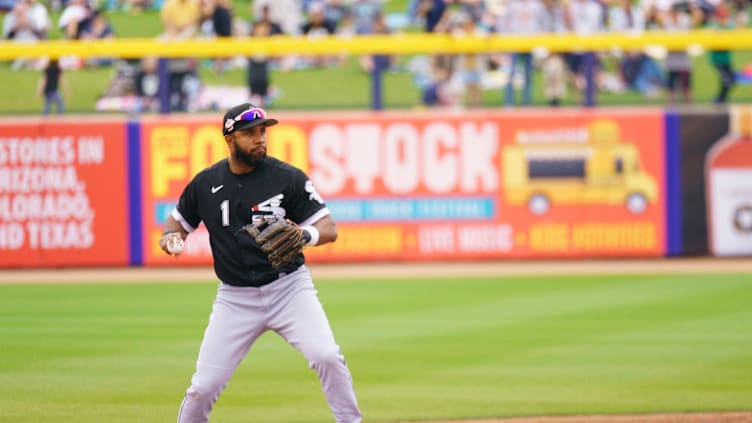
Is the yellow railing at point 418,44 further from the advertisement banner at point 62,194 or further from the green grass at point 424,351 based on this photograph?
the green grass at point 424,351

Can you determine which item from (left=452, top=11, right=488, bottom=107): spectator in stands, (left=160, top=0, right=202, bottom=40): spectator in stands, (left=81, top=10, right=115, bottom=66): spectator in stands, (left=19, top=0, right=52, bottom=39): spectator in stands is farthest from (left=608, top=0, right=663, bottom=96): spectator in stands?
(left=19, top=0, right=52, bottom=39): spectator in stands

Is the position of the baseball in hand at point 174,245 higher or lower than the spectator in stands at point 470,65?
lower

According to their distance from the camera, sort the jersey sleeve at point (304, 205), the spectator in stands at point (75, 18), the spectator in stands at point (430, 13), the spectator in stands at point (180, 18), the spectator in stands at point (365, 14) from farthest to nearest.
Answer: the spectator in stands at point (365, 14) < the spectator in stands at point (430, 13) < the spectator in stands at point (180, 18) < the spectator in stands at point (75, 18) < the jersey sleeve at point (304, 205)

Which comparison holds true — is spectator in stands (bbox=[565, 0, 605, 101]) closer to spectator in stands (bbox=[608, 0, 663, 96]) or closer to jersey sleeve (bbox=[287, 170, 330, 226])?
spectator in stands (bbox=[608, 0, 663, 96])

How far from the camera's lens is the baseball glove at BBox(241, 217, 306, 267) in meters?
6.56

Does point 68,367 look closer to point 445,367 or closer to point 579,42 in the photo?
point 445,367

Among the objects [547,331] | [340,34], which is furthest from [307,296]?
[340,34]

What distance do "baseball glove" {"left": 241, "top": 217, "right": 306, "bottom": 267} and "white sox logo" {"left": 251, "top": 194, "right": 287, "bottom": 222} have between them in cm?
22

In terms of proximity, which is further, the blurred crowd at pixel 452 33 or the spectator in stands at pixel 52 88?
the spectator in stands at pixel 52 88

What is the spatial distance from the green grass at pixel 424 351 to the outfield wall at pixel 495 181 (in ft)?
5.61

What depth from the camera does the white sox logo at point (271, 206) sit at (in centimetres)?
687

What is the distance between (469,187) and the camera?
55.5 ft

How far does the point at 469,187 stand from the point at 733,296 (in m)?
4.23

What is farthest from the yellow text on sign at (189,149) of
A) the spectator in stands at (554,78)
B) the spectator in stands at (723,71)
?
the spectator in stands at (723,71)
